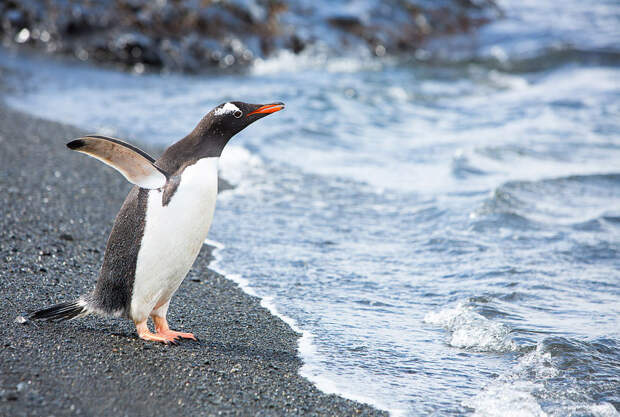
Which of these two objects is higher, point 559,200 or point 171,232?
point 171,232

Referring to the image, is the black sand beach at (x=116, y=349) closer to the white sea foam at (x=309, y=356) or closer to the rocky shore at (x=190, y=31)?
the white sea foam at (x=309, y=356)

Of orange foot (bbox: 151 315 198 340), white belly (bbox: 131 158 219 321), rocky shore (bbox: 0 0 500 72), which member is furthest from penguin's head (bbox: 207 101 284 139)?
rocky shore (bbox: 0 0 500 72)

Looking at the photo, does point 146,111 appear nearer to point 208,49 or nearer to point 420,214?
point 208,49

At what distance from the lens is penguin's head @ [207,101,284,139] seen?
13.5 feet

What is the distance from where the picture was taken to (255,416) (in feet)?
11.1

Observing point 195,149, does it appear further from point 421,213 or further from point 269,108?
point 421,213

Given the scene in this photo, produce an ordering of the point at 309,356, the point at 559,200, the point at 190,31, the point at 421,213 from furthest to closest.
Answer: the point at 190,31 < the point at 559,200 < the point at 421,213 < the point at 309,356

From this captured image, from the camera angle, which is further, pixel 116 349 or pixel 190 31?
pixel 190 31

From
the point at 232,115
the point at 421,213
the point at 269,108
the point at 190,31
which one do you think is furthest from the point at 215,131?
the point at 190,31

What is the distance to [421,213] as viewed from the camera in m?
7.43

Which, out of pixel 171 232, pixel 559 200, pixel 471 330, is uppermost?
pixel 171 232

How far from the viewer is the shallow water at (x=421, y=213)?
4191 millimetres

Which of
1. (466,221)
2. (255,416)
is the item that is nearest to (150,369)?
(255,416)

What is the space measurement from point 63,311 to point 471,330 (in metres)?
2.49
